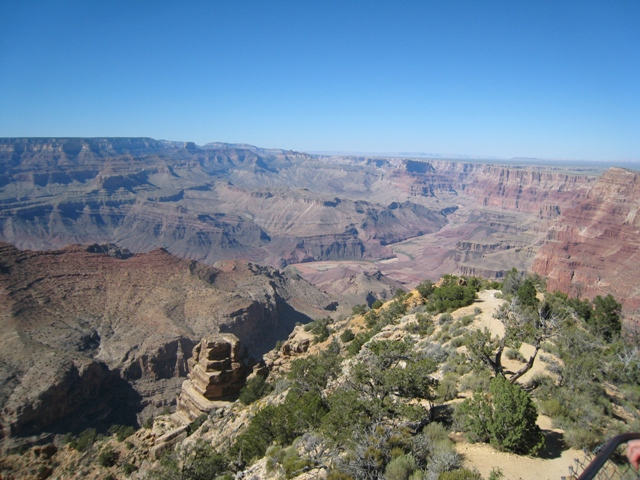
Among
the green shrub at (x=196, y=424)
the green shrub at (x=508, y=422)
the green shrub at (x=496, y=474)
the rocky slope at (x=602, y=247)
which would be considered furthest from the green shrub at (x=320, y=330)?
the rocky slope at (x=602, y=247)

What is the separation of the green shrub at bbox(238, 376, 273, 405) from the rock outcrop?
3176 mm

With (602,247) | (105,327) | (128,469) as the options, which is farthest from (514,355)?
(602,247)

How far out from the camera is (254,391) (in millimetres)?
28766

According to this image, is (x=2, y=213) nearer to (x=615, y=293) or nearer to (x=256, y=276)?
(x=256, y=276)

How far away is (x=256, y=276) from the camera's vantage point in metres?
86.6

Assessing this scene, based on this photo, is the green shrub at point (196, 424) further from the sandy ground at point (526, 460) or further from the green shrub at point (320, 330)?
the sandy ground at point (526, 460)

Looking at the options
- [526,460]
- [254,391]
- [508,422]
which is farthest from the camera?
[254,391]

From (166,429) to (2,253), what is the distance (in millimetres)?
54855

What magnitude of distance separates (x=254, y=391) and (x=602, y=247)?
304ft

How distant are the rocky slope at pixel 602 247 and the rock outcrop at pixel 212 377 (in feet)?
169

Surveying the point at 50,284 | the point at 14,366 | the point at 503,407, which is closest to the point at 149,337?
the point at 14,366

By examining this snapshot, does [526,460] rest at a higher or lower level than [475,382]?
A: higher

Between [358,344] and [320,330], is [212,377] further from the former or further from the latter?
[358,344]

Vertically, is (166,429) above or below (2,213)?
above
